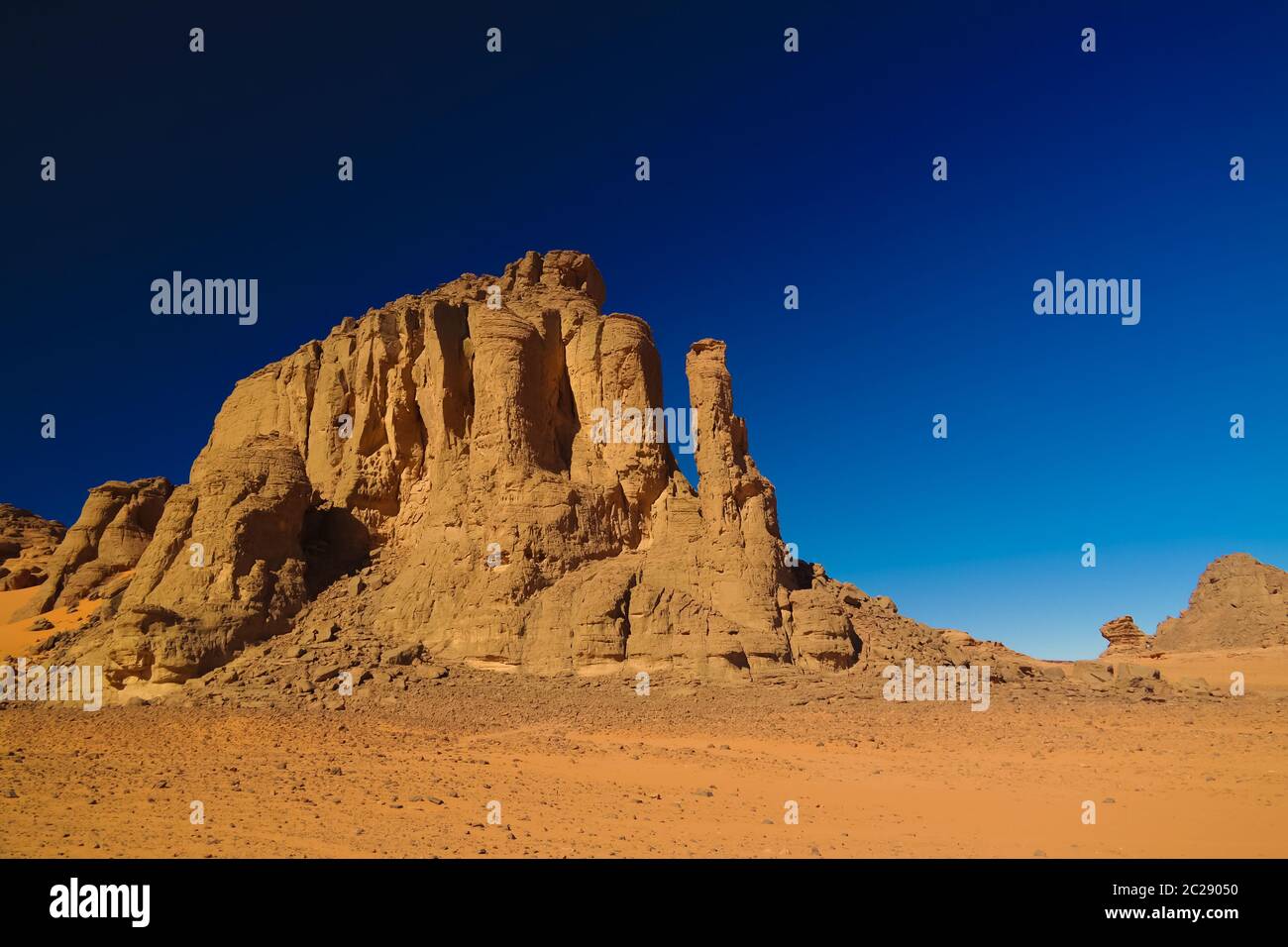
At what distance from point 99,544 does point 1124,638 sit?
63.3 meters

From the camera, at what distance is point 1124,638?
56.8 meters

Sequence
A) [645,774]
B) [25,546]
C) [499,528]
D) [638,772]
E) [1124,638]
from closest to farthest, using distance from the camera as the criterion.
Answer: [645,774] → [638,772] → [499,528] → [25,546] → [1124,638]

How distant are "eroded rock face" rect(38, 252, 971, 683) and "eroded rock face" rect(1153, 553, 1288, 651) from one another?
1227 inches

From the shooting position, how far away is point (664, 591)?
26.0 meters

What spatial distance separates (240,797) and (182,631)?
15.1m

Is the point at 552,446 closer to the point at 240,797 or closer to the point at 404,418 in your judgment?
the point at 404,418

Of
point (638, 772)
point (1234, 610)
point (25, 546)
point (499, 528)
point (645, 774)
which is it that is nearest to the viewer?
point (645, 774)

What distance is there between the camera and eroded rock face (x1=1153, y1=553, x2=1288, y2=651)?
4769cm

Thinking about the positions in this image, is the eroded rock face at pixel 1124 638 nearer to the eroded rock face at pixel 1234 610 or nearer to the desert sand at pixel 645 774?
the eroded rock face at pixel 1234 610

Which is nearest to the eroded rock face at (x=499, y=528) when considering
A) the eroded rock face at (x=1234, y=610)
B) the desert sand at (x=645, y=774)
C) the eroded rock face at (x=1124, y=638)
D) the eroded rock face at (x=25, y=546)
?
the desert sand at (x=645, y=774)

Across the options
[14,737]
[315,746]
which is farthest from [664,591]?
[14,737]

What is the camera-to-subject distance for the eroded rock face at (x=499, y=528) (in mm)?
25141

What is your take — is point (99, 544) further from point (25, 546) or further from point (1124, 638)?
point (1124, 638)

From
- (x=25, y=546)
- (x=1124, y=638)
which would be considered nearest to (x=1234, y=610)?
(x=1124, y=638)
